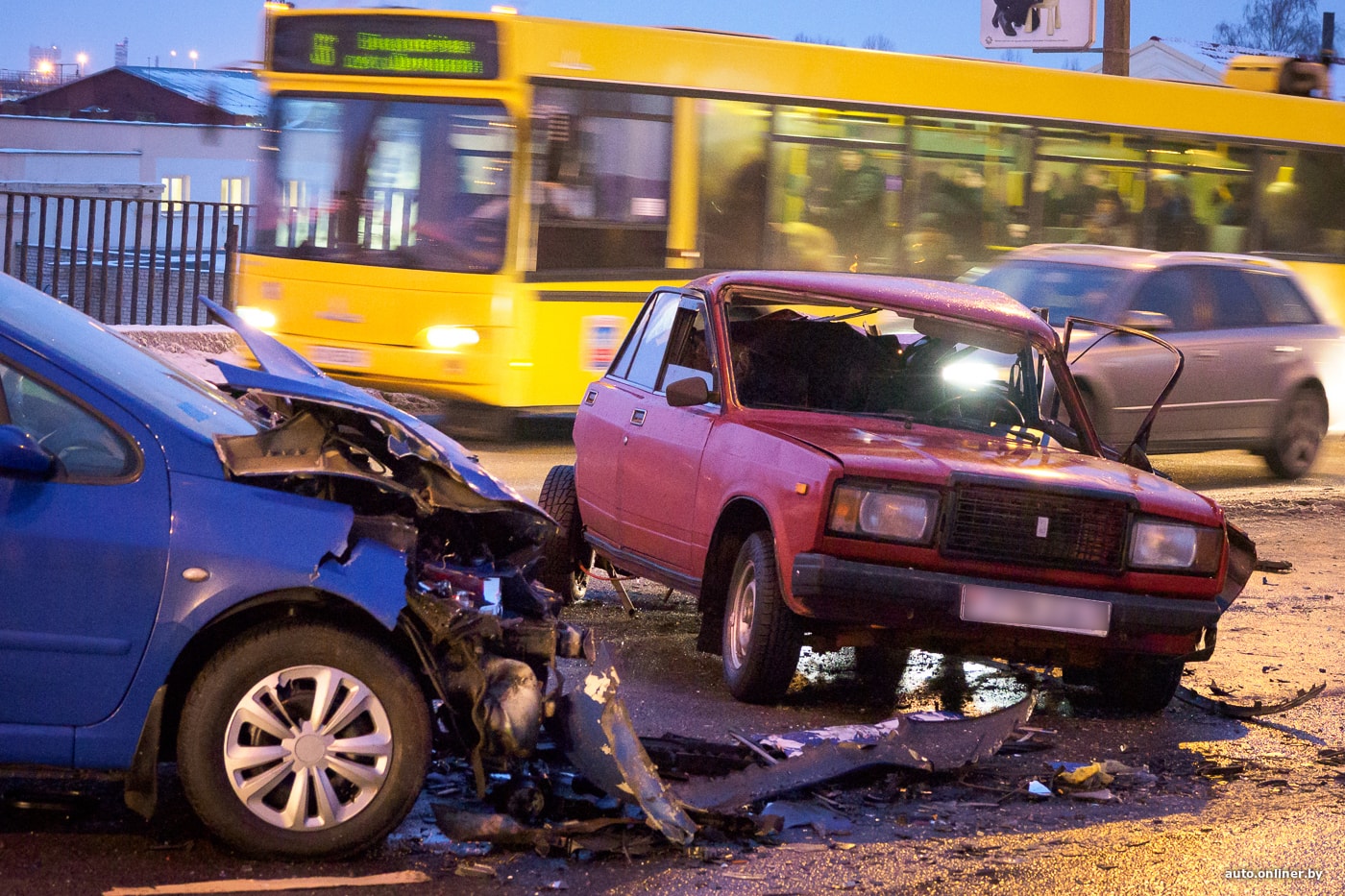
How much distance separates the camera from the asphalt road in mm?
4500

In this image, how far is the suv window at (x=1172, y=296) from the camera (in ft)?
42.2

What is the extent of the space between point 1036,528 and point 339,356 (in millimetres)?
8443

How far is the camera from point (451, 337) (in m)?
13.4

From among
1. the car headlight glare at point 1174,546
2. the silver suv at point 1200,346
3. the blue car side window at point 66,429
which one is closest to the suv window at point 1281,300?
the silver suv at point 1200,346

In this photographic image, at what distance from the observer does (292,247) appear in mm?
13984

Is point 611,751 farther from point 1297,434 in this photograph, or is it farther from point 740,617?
point 1297,434

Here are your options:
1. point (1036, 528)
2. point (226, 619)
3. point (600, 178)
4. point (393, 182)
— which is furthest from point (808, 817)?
point (600, 178)

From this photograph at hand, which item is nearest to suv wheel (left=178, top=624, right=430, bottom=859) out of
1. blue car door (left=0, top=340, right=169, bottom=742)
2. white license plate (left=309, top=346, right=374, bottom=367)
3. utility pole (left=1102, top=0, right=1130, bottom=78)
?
blue car door (left=0, top=340, right=169, bottom=742)

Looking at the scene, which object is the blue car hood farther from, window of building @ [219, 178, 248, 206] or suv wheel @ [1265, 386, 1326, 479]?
window of building @ [219, 178, 248, 206]

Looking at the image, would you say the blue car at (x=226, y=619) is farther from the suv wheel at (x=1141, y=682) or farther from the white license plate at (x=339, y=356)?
the white license plate at (x=339, y=356)

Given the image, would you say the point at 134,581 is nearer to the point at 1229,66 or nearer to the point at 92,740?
the point at 92,740

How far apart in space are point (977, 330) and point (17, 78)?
12592 centimetres

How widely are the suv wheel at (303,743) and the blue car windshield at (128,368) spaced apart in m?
0.66

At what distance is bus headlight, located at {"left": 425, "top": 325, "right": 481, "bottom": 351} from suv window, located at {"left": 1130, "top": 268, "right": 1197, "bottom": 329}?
4843 millimetres
